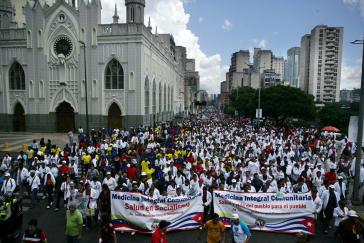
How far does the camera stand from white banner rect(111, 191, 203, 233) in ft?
27.4

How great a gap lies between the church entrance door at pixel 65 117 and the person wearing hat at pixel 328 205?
29.3 m

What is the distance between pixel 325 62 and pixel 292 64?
218ft

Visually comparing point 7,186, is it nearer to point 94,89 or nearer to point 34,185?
point 34,185

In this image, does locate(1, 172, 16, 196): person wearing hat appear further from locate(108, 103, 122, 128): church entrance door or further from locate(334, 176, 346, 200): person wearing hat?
locate(108, 103, 122, 128): church entrance door

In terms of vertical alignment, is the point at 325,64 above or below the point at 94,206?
above

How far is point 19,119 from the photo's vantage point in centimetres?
3375

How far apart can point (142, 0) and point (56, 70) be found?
1401cm

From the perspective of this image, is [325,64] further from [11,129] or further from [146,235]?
[146,235]

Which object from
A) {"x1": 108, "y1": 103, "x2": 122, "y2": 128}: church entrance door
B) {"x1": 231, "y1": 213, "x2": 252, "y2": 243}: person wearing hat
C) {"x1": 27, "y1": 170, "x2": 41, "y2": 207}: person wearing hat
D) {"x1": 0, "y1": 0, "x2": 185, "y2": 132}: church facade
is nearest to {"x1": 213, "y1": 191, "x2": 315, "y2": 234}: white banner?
{"x1": 231, "y1": 213, "x2": 252, "y2": 243}: person wearing hat

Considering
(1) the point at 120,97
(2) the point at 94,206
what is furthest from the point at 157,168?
(1) the point at 120,97

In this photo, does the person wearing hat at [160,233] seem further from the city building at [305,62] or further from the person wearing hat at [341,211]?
the city building at [305,62]

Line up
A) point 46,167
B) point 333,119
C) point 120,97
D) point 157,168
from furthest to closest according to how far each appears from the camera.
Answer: point 333,119 → point 120,97 → point 157,168 → point 46,167

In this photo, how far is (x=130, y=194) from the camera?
27.7ft

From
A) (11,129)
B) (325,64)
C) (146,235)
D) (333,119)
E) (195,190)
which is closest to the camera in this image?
(146,235)
